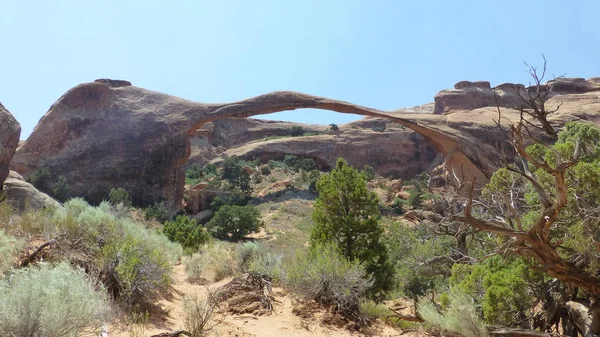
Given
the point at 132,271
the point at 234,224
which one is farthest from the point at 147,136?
the point at 132,271

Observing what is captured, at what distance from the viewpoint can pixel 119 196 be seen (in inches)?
1013

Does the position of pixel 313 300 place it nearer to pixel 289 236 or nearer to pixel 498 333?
pixel 498 333

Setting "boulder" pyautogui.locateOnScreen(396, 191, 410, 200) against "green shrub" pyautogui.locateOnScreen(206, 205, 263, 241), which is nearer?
"green shrub" pyautogui.locateOnScreen(206, 205, 263, 241)

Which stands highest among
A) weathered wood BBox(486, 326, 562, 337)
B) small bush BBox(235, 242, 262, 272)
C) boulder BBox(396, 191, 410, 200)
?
weathered wood BBox(486, 326, 562, 337)

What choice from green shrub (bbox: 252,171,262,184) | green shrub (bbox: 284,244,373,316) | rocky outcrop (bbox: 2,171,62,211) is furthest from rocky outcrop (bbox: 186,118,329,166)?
green shrub (bbox: 284,244,373,316)

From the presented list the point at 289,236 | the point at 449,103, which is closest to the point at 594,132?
the point at 289,236

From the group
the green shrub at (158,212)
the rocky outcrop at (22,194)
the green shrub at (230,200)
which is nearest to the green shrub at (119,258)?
the rocky outcrop at (22,194)

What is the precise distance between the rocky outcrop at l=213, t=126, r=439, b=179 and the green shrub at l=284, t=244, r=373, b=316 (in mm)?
34689

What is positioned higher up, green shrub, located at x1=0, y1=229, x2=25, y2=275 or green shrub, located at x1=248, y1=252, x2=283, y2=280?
green shrub, located at x1=0, y1=229, x2=25, y2=275

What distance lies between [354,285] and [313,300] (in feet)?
2.72

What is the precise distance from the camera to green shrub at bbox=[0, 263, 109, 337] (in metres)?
3.63

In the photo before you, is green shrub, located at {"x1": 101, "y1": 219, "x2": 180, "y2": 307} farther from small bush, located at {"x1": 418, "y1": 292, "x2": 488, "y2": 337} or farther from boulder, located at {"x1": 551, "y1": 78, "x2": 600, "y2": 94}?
boulder, located at {"x1": 551, "y1": 78, "x2": 600, "y2": 94}

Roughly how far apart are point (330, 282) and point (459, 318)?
229cm

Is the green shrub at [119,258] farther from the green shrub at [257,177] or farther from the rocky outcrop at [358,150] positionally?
the rocky outcrop at [358,150]
